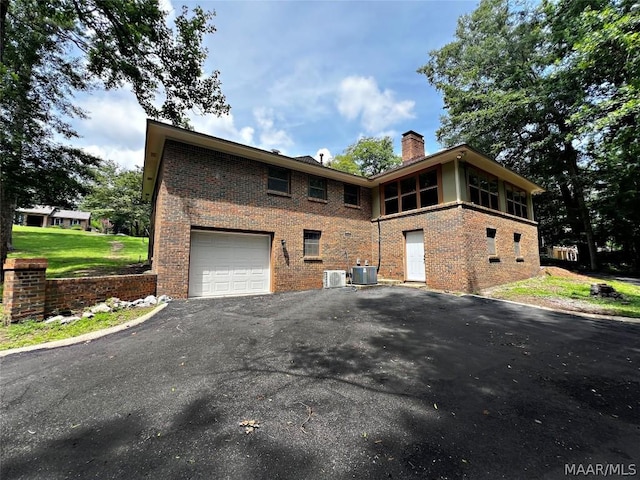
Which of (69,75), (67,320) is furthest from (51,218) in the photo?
(67,320)

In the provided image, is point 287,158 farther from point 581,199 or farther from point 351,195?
point 581,199

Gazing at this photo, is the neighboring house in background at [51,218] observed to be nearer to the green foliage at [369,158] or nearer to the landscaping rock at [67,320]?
the green foliage at [369,158]

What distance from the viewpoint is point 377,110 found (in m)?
20.9

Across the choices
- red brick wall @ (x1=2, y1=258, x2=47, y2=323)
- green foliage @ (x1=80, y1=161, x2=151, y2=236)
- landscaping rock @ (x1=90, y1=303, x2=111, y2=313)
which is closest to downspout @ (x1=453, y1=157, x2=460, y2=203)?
landscaping rock @ (x1=90, y1=303, x2=111, y2=313)

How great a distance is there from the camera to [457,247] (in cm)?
981

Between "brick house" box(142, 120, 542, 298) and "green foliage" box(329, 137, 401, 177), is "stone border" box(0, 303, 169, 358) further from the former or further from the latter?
"green foliage" box(329, 137, 401, 177)

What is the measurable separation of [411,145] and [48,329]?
14924 mm

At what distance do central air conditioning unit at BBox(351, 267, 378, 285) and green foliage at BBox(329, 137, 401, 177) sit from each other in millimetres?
23733

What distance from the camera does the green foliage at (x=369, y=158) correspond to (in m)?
33.0

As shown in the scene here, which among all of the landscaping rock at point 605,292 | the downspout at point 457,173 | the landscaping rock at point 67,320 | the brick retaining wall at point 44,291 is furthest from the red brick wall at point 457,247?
the landscaping rock at point 67,320

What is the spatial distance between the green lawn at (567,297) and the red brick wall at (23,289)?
12.5 m

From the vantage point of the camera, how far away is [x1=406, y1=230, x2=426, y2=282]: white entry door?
440 inches

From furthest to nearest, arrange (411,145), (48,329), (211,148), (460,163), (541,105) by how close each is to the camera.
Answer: (541,105), (411,145), (460,163), (211,148), (48,329)

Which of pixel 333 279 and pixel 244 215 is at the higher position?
pixel 244 215
